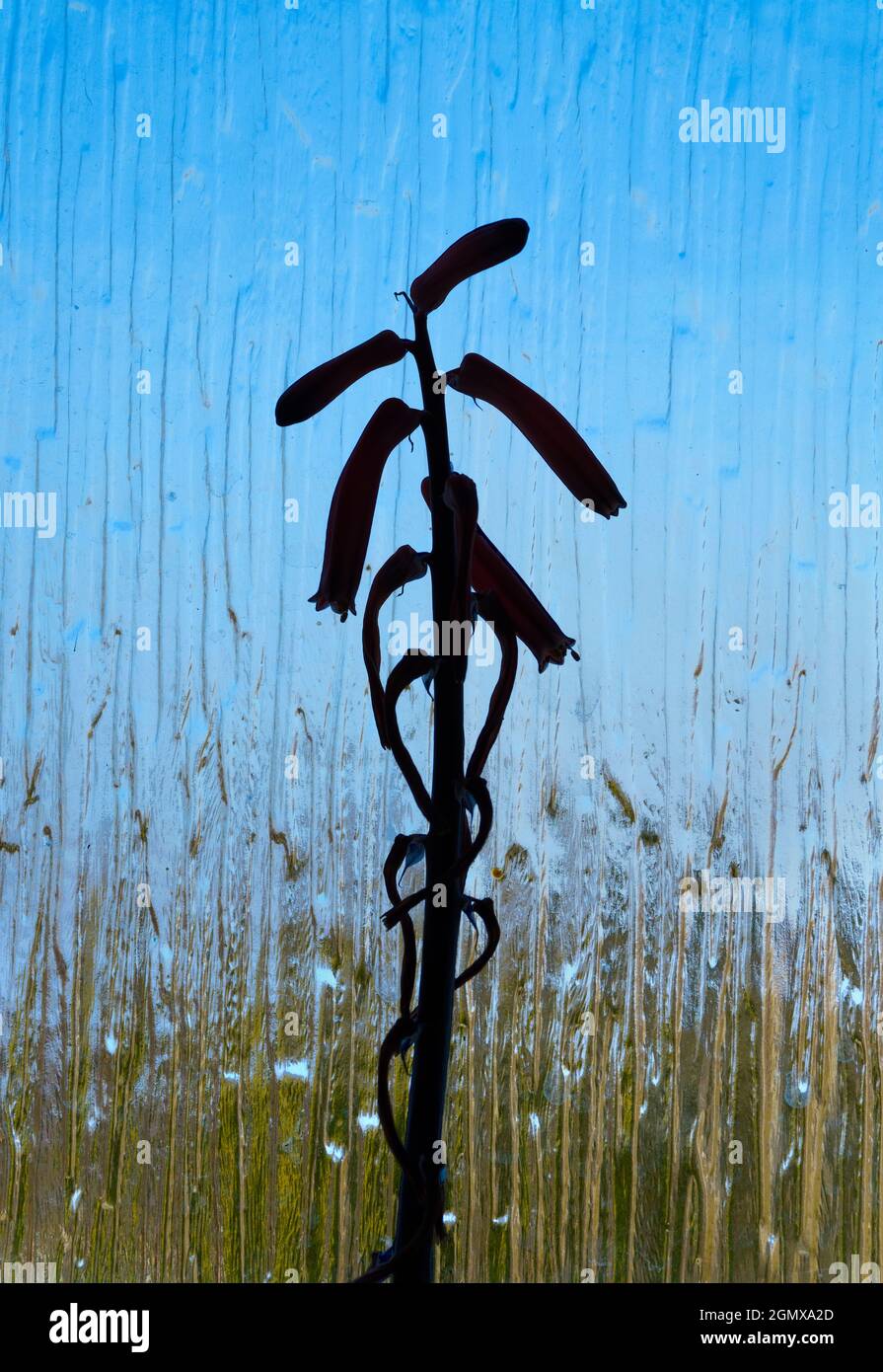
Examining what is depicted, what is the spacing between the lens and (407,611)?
3.23ft

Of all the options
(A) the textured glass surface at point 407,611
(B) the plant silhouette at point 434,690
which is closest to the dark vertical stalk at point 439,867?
(B) the plant silhouette at point 434,690

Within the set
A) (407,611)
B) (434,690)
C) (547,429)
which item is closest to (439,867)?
(434,690)

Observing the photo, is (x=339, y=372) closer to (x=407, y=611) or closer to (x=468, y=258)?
(x=468, y=258)

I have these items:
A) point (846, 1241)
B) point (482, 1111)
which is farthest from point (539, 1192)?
point (846, 1241)

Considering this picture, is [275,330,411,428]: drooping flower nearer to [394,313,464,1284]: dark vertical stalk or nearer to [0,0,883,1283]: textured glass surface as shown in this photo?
[394,313,464,1284]: dark vertical stalk

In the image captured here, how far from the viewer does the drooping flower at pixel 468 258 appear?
16.8 inches

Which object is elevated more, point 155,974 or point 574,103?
point 574,103

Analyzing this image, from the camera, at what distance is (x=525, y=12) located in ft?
3.28

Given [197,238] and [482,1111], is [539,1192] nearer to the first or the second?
[482,1111]

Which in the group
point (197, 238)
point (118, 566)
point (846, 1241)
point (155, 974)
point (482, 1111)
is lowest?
point (846, 1241)

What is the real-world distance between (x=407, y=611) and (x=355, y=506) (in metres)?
0.54

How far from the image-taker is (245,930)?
0.99m
